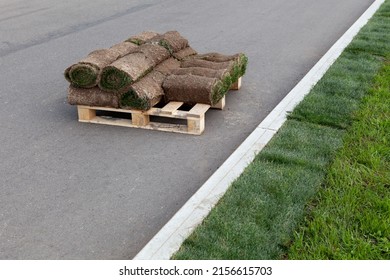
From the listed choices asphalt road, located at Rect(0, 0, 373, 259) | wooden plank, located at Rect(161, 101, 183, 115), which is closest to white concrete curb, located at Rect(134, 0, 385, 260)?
asphalt road, located at Rect(0, 0, 373, 259)

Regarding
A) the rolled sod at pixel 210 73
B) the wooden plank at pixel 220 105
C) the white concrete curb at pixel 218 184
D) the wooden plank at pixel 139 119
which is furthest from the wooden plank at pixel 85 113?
the white concrete curb at pixel 218 184

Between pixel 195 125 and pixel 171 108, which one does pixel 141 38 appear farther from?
pixel 195 125

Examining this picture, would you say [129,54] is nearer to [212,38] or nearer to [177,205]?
[177,205]

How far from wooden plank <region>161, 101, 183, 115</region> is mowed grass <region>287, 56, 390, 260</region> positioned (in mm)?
2183

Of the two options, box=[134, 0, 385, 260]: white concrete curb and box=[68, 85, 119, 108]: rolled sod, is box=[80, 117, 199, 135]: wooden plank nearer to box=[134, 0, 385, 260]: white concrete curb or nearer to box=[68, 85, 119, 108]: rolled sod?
box=[68, 85, 119, 108]: rolled sod

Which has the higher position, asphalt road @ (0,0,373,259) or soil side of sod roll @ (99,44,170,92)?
soil side of sod roll @ (99,44,170,92)

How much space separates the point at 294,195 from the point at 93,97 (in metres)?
3.11

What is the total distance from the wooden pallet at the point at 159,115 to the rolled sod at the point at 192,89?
95 mm

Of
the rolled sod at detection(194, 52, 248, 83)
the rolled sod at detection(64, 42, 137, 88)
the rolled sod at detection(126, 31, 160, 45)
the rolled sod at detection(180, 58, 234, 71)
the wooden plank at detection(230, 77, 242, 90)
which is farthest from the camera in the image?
the wooden plank at detection(230, 77, 242, 90)

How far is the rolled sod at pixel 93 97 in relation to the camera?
6.52m

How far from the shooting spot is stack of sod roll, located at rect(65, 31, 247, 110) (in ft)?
21.1

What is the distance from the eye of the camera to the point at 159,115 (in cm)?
654

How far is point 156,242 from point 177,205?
0.79 m

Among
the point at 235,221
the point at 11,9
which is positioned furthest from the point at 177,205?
the point at 11,9
